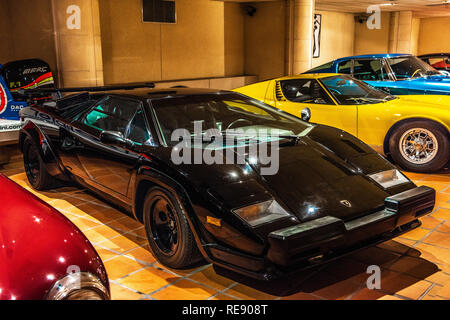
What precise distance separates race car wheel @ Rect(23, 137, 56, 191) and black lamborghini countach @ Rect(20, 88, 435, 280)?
0.70 meters

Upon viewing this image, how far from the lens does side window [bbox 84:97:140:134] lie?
3888 mm

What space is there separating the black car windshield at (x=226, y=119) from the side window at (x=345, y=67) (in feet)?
14.2

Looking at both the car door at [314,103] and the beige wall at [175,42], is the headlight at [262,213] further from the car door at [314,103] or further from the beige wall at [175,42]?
the beige wall at [175,42]

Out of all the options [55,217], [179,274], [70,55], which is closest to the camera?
[55,217]

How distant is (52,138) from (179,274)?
7.71 ft

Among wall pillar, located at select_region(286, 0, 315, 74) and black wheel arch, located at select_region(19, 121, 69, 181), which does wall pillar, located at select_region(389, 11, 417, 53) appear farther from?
black wheel arch, located at select_region(19, 121, 69, 181)

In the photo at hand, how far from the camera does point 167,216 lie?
330 centimetres

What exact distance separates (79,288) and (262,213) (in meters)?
1.27

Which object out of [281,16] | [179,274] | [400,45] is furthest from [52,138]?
[400,45]

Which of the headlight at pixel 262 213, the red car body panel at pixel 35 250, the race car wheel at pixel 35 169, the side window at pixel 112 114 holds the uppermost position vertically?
the side window at pixel 112 114

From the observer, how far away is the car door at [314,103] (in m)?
6.09

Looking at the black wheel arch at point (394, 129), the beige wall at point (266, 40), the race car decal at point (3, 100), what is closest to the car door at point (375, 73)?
the black wheel arch at point (394, 129)

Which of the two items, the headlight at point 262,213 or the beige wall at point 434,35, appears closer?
the headlight at point 262,213
